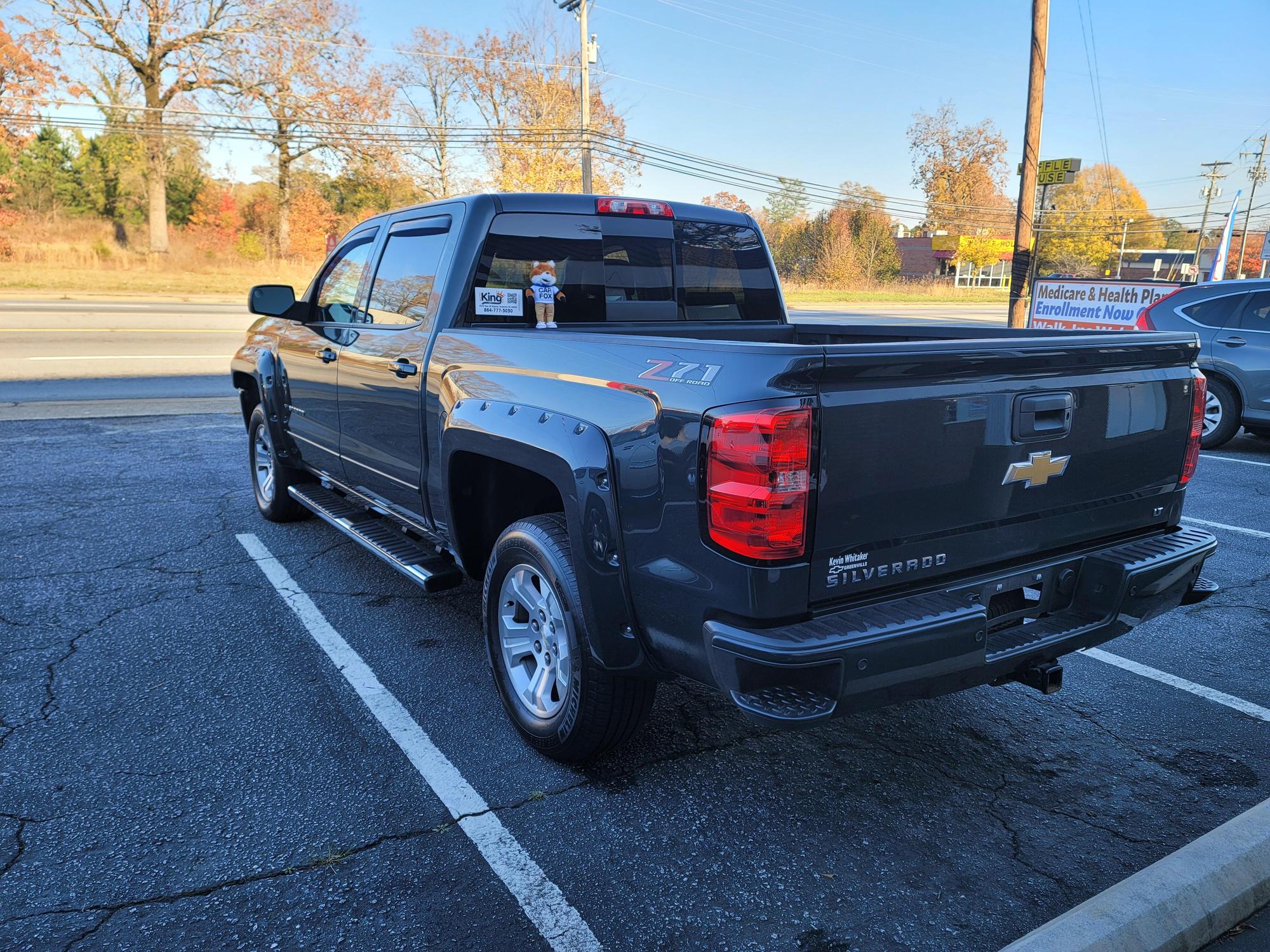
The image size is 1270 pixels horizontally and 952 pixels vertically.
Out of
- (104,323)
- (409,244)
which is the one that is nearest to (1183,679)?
(409,244)

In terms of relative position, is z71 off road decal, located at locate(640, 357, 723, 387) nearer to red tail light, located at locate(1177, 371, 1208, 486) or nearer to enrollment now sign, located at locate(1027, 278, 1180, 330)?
red tail light, located at locate(1177, 371, 1208, 486)

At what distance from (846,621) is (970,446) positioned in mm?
638

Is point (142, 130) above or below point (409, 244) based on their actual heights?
above

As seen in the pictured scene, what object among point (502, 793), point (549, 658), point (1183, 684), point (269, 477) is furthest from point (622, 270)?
point (269, 477)

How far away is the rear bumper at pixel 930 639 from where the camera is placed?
224 cm

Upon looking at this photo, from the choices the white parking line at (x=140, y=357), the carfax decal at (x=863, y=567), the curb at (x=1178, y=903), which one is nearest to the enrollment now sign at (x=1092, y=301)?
the curb at (x=1178, y=903)

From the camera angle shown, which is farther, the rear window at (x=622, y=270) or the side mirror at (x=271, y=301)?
the side mirror at (x=271, y=301)

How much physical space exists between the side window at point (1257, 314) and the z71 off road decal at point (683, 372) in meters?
8.94

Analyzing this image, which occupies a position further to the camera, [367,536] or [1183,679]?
[367,536]

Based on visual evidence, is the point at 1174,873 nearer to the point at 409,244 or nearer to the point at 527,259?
the point at 527,259

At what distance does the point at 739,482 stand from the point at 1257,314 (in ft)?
29.9

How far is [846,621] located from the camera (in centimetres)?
233

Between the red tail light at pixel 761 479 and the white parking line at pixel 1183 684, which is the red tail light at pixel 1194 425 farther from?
the red tail light at pixel 761 479

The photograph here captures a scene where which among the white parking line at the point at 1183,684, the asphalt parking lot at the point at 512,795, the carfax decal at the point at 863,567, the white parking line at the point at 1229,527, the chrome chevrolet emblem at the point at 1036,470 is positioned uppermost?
the chrome chevrolet emblem at the point at 1036,470
